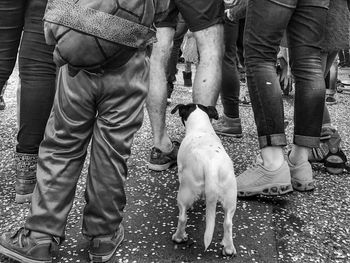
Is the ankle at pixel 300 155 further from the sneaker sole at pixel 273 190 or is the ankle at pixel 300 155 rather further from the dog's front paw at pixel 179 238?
the dog's front paw at pixel 179 238

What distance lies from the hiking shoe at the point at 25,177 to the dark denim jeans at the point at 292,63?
1.27 meters

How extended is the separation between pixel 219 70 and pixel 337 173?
40.8 inches

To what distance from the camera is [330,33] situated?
275 centimetres

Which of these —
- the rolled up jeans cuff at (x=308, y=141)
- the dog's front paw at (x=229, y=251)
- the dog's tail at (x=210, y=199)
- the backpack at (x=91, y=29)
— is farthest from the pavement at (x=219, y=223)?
the backpack at (x=91, y=29)

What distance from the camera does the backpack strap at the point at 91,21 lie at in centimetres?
167

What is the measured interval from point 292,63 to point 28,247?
A: 5.69 ft

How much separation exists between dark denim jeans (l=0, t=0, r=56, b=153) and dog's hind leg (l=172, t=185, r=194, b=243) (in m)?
0.87

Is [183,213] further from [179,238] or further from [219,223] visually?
[219,223]

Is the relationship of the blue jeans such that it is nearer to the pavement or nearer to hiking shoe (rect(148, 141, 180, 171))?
the pavement

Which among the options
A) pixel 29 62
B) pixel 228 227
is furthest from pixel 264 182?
pixel 29 62

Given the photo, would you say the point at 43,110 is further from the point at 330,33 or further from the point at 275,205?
the point at 330,33

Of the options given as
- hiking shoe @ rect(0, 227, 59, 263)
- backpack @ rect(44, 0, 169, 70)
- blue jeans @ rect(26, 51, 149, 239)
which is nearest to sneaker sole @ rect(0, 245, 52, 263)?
hiking shoe @ rect(0, 227, 59, 263)

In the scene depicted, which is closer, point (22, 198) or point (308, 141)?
point (22, 198)

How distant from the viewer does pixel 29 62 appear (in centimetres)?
227
